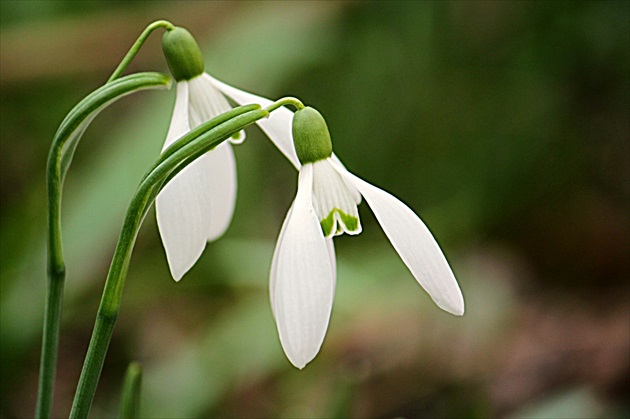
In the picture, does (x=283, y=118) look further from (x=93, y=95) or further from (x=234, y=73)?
(x=234, y=73)

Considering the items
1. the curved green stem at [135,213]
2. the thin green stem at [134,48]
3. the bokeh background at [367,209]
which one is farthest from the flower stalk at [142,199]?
the bokeh background at [367,209]

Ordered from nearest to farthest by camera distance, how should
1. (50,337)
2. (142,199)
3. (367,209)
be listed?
(142,199) → (50,337) → (367,209)

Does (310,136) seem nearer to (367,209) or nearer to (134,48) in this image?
(134,48)

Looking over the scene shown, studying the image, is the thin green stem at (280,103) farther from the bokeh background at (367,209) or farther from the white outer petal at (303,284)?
the bokeh background at (367,209)

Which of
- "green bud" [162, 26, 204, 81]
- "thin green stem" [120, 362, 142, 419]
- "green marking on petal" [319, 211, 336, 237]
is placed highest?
"green bud" [162, 26, 204, 81]

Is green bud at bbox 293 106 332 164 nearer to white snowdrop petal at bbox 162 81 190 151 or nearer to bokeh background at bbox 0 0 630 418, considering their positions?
white snowdrop petal at bbox 162 81 190 151

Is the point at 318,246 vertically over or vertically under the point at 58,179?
under

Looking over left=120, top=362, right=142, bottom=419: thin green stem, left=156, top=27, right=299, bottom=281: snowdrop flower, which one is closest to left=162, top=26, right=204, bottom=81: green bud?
left=156, top=27, right=299, bottom=281: snowdrop flower

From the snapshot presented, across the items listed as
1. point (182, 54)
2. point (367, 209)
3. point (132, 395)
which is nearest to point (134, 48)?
point (182, 54)
